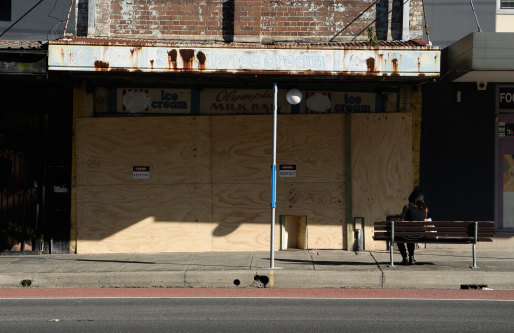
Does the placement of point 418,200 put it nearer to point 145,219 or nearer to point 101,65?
point 145,219

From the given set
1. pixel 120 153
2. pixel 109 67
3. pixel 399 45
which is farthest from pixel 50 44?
pixel 399 45

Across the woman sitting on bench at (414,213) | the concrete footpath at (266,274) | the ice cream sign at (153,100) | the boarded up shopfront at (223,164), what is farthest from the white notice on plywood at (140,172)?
the woman sitting on bench at (414,213)

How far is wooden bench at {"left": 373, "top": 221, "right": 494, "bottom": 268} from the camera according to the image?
12.0 meters

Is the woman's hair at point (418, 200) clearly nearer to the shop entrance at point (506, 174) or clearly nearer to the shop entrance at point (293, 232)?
the shop entrance at point (293, 232)

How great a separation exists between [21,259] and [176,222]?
3.09 m

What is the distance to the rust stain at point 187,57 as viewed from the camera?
42.2 feet

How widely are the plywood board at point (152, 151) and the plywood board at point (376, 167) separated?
3033 millimetres

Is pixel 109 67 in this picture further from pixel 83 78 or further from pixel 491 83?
pixel 491 83

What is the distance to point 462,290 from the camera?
439 inches

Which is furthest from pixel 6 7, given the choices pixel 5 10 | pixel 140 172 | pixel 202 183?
pixel 202 183

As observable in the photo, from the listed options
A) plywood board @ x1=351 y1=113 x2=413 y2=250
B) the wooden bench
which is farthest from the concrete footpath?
plywood board @ x1=351 y1=113 x2=413 y2=250

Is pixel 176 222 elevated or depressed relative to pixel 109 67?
depressed

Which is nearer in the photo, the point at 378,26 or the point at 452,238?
the point at 452,238

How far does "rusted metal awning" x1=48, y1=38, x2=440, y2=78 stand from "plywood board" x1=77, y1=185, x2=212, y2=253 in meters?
2.87
